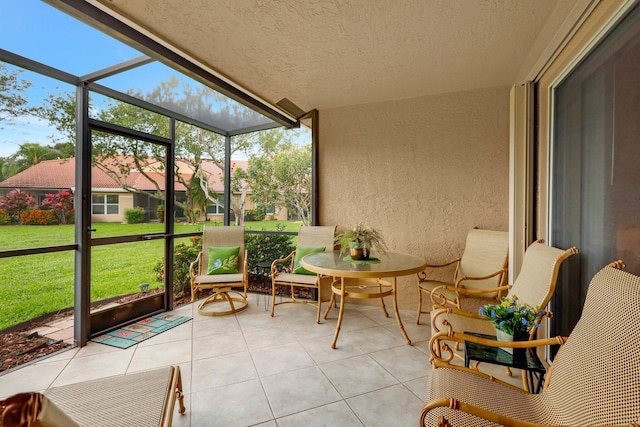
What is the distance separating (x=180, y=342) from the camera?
2.77 metres

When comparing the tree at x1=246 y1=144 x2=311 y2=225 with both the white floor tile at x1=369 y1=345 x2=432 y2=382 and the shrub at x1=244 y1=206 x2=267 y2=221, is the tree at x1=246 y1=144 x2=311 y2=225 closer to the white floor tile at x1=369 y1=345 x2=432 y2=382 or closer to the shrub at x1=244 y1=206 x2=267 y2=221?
the shrub at x1=244 y1=206 x2=267 y2=221

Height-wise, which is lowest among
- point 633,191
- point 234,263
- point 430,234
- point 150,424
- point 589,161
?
point 150,424

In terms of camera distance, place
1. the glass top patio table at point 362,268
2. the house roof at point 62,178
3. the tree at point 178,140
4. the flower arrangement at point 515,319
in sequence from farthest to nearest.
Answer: the tree at point 178,140
the glass top patio table at point 362,268
the house roof at point 62,178
the flower arrangement at point 515,319

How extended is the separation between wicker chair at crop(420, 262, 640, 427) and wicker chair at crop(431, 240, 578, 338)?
0.40m

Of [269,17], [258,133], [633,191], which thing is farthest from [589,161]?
[258,133]

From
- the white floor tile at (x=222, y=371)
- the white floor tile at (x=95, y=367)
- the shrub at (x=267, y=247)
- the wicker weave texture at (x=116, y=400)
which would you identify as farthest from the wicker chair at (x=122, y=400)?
the shrub at (x=267, y=247)

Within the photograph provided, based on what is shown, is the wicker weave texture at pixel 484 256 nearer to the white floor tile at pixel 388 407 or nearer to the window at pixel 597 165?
the window at pixel 597 165

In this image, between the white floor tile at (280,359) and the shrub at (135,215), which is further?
the shrub at (135,215)

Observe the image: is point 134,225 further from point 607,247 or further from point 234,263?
point 607,247

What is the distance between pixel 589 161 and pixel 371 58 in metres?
1.82

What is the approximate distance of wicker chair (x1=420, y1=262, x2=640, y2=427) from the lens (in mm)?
985

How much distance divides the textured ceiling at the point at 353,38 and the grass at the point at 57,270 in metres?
1.94

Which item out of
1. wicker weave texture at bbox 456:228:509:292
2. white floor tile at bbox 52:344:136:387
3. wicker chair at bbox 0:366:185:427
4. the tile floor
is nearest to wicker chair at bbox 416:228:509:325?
wicker weave texture at bbox 456:228:509:292

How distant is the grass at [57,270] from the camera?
2342 mm
